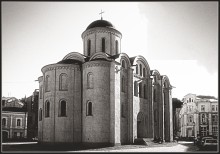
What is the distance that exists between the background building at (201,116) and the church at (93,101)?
111 ft

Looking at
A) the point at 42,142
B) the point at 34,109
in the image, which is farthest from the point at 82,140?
the point at 34,109

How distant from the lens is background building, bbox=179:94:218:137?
64.8 meters

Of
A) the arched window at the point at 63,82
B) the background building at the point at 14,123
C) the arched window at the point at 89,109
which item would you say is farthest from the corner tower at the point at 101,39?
the background building at the point at 14,123

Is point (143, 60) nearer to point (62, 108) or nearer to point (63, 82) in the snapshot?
point (63, 82)

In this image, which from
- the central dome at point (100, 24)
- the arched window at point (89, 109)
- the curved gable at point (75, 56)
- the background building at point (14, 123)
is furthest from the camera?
the background building at point (14, 123)

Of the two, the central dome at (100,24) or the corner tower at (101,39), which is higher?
the central dome at (100,24)

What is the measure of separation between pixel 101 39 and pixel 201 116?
3948 centimetres

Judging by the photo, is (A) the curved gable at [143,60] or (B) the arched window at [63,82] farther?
(A) the curved gable at [143,60]

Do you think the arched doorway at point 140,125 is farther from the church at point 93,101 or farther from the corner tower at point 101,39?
the corner tower at point 101,39

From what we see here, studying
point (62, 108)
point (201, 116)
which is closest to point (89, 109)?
point (62, 108)

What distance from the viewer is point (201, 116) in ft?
215

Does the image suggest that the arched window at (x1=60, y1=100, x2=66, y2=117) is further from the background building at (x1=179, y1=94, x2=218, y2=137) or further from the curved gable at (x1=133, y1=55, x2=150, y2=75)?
the background building at (x1=179, y1=94, x2=218, y2=137)

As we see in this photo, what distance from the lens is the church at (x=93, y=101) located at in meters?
29.4

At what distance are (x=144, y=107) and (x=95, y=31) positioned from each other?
36.8 ft
